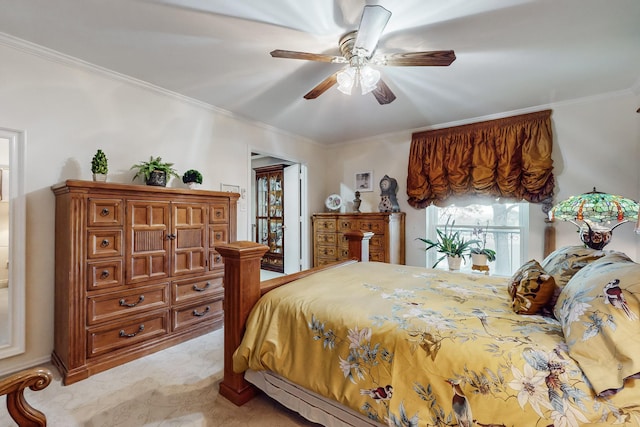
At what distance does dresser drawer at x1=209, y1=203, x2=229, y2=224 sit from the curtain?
8.22ft

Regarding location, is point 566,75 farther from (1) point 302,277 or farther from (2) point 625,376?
(1) point 302,277

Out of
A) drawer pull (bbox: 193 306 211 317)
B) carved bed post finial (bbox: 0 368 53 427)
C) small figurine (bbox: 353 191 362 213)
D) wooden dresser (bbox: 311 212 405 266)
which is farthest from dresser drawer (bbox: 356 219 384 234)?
carved bed post finial (bbox: 0 368 53 427)

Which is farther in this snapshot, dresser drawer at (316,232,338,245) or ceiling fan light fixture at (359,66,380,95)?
dresser drawer at (316,232,338,245)

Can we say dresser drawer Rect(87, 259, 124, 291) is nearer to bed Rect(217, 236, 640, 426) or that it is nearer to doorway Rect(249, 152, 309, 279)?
bed Rect(217, 236, 640, 426)

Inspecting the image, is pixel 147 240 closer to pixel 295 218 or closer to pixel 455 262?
pixel 295 218

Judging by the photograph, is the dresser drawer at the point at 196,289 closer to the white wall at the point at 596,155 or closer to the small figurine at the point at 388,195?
the small figurine at the point at 388,195

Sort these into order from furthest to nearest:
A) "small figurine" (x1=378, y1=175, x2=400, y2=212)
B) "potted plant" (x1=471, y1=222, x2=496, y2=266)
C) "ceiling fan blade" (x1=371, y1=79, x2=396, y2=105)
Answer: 1. "small figurine" (x1=378, y1=175, x2=400, y2=212)
2. "potted plant" (x1=471, y1=222, x2=496, y2=266)
3. "ceiling fan blade" (x1=371, y1=79, x2=396, y2=105)

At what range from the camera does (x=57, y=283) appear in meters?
2.08

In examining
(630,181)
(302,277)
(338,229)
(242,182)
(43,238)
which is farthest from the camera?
(338,229)

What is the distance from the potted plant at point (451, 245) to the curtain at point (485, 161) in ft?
1.36

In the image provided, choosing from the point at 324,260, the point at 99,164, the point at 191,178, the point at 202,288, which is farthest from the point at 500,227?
the point at 99,164

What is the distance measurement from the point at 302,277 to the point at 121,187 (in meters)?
1.54

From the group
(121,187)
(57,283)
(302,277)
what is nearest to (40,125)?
(121,187)

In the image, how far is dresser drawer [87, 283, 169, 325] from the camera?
1982 mm
